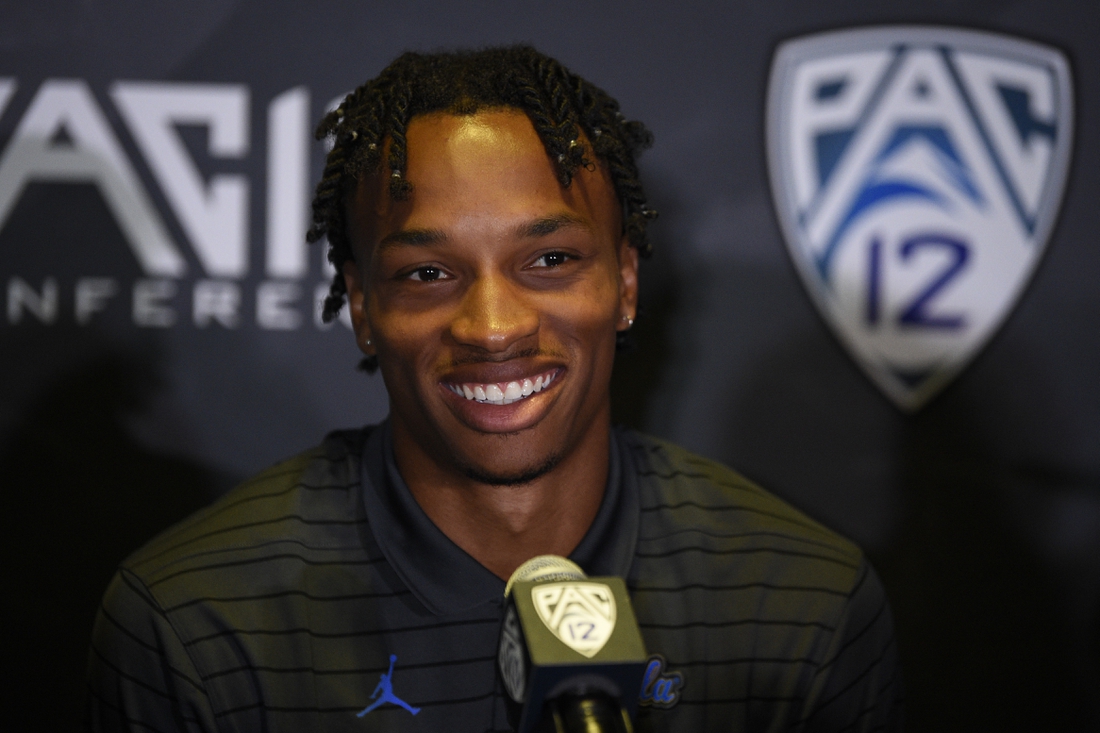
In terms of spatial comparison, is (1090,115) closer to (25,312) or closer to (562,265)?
(562,265)

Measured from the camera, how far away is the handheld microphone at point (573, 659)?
0.77 metres

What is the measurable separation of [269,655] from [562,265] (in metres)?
0.58

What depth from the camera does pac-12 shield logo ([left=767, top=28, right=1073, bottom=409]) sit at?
6.36 ft

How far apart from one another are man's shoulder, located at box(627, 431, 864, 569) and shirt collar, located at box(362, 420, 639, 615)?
0.16ft

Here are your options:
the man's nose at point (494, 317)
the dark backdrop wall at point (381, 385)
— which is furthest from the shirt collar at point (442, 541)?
the dark backdrop wall at point (381, 385)

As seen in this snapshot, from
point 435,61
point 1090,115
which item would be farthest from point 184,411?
point 1090,115

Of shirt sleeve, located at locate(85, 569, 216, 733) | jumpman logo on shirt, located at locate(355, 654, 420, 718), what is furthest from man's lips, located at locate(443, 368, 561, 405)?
shirt sleeve, located at locate(85, 569, 216, 733)

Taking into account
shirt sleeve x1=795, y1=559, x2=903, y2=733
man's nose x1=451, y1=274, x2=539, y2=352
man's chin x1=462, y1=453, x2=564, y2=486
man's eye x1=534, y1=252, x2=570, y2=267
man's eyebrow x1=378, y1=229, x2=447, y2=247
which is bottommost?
shirt sleeve x1=795, y1=559, x2=903, y2=733

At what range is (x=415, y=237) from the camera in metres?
1.29

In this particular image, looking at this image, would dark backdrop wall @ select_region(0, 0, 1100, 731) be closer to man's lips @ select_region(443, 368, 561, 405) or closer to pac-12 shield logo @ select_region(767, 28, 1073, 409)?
pac-12 shield logo @ select_region(767, 28, 1073, 409)

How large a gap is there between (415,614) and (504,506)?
171 mm

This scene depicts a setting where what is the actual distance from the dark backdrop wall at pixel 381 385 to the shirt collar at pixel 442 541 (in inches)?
19.3

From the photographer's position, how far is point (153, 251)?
1.85 m

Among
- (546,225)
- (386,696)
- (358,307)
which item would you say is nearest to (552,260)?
(546,225)
